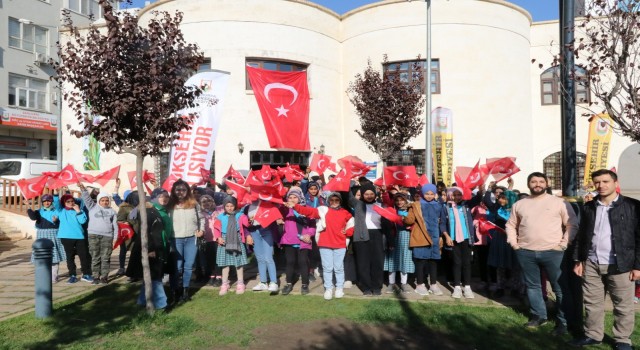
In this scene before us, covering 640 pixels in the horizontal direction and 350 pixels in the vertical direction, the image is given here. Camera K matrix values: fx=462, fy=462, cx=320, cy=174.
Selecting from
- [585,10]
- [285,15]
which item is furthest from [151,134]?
[285,15]

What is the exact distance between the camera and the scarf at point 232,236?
7633mm

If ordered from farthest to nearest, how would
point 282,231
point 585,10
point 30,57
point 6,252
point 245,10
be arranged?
point 30,57 < point 245,10 < point 6,252 < point 282,231 < point 585,10

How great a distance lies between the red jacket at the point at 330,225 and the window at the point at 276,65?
12422 millimetres

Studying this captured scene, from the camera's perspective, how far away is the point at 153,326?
5.88 m

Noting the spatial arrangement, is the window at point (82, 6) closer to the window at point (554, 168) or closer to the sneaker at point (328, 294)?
the window at point (554, 168)

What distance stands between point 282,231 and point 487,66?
14211 millimetres

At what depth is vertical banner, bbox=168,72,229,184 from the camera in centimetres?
1027

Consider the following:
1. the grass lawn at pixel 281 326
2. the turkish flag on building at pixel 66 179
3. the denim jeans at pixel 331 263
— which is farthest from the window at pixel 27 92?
the denim jeans at pixel 331 263

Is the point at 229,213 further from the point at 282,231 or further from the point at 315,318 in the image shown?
the point at 315,318

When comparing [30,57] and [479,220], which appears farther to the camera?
[30,57]

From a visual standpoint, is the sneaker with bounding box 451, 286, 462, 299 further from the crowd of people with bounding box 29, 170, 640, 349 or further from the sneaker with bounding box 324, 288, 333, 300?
the sneaker with bounding box 324, 288, 333, 300

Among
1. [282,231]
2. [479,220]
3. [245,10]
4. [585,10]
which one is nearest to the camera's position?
[585,10]

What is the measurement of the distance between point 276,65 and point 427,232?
535 inches

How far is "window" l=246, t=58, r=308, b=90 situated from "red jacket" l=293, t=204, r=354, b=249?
12422 millimetres
